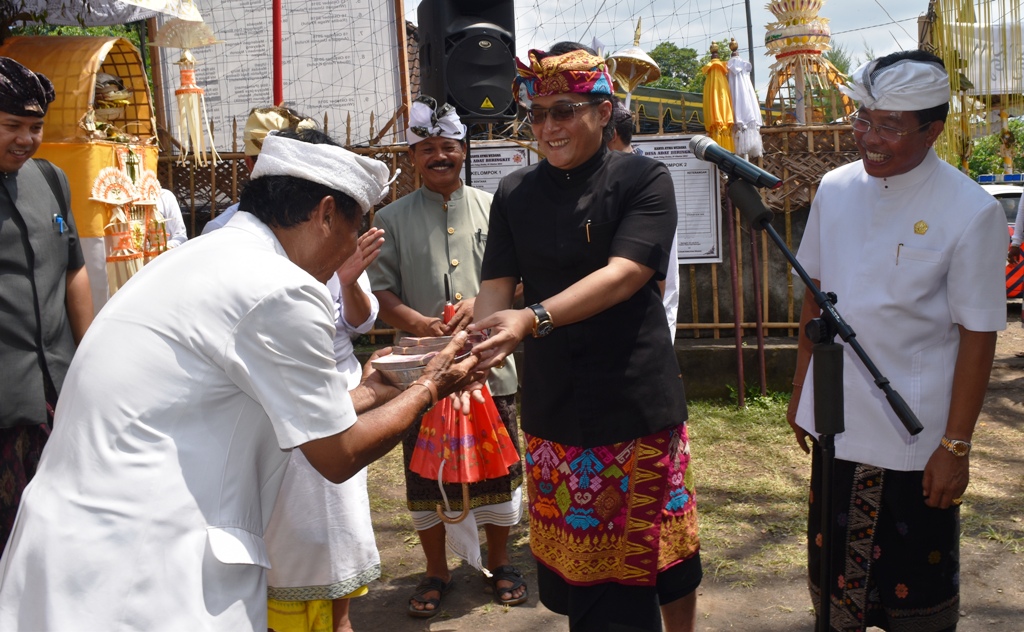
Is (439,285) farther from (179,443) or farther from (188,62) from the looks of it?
(188,62)

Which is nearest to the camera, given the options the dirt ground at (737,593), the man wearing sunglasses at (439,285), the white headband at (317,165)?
the white headband at (317,165)

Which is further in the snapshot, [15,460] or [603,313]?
[15,460]

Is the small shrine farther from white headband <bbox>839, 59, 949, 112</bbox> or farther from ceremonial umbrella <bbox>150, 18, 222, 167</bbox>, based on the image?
white headband <bbox>839, 59, 949, 112</bbox>

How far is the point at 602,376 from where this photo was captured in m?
2.94

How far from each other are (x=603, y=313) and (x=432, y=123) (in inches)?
75.3

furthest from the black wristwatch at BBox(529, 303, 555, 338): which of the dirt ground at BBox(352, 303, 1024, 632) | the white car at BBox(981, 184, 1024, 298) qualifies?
the white car at BBox(981, 184, 1024, 298)

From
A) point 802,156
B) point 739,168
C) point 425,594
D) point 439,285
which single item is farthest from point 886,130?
point 802,156

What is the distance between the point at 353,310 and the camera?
365 cm

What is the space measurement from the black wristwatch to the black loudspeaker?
10.6 ft

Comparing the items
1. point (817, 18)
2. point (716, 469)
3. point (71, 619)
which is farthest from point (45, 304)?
point (817, 18)

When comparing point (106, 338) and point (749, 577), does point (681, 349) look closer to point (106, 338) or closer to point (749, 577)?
point (749, 577)

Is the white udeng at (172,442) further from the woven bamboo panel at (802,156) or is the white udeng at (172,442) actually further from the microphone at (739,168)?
the woven bamboo panel at (802,156)

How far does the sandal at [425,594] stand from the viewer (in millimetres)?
4199

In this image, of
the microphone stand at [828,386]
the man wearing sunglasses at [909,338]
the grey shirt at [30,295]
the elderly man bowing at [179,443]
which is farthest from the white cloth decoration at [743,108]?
the elderly man bowing at [179,443]
